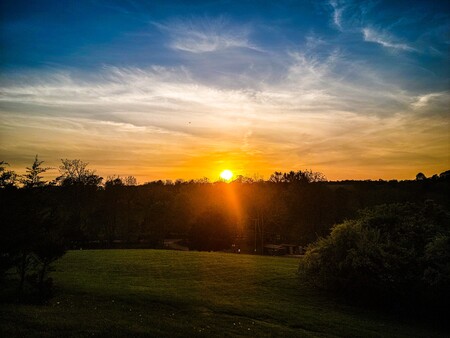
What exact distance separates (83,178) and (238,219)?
3235 cm

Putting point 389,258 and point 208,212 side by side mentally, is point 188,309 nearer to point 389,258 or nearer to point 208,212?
point 389,258

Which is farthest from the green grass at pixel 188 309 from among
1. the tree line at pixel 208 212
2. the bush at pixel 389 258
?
the tree line at pixel 208 212

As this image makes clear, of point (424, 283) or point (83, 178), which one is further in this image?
point (83, 178)

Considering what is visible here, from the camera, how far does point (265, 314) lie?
18781 mm

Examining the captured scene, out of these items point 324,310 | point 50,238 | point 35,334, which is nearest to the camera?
point 35,334

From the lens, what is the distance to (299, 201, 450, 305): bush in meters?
23.5

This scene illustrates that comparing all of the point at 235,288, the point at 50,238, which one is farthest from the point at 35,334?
the point at 235,288

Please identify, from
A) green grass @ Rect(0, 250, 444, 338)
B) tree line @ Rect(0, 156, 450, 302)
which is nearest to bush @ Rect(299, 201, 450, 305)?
green grass @ Rect(0, 250, 444, 338)

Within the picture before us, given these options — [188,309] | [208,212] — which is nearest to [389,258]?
[188,309]

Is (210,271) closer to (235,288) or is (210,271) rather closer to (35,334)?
(235,288)

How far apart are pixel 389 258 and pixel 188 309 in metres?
14.7

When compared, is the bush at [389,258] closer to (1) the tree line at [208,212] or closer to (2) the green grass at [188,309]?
(2) the green grass at [188,309]

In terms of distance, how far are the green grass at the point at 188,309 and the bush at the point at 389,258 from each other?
69.6 inches

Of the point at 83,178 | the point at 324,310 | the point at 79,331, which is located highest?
the point at 83,178
